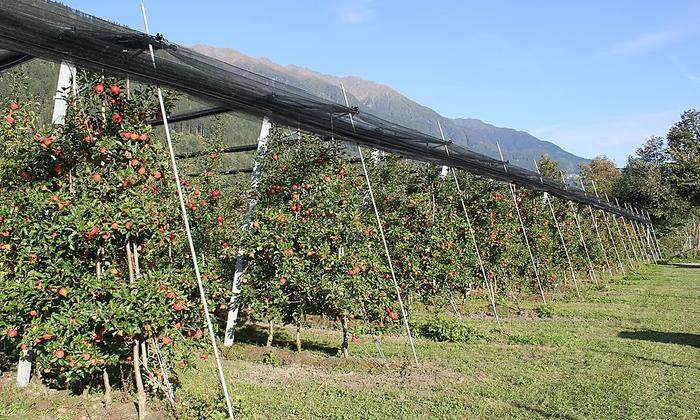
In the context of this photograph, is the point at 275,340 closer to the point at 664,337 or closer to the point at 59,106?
the point at 59,106

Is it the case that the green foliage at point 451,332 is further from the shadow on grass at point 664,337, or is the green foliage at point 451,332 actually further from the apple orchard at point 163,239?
the shadow on grass at point 664,337

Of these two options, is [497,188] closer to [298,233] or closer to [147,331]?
[298,233]

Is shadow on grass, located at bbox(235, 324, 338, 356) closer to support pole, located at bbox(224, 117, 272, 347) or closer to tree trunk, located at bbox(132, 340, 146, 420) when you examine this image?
support pole, located at bbox(224, 117, 272, 347)

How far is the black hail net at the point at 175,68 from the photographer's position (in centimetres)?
482

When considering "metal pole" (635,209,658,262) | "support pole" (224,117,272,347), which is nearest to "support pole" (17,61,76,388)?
"support pole" (224,117,272,347)

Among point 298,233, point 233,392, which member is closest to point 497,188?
point 298,233

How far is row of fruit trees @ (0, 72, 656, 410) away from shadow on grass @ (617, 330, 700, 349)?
12.6 ft

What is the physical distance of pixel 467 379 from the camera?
8.02m

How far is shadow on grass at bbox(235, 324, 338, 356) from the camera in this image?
1011 cm

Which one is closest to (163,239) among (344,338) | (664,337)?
(344,338)

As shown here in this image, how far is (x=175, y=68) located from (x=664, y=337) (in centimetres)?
1160

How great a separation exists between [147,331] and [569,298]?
16727 millimetres

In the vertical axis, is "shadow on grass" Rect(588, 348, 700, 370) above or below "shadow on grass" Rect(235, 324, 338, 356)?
below

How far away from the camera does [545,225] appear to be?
62.9 ft
